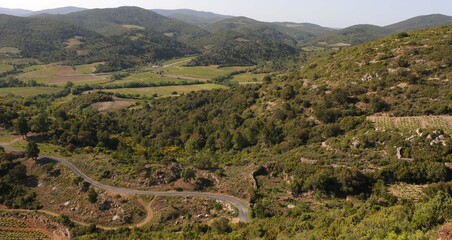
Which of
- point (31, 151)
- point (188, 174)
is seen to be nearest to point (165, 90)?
point (31, 151)

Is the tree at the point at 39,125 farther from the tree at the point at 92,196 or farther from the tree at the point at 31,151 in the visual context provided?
the tree at the point at 92,196

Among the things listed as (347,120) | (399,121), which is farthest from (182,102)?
(399,121)

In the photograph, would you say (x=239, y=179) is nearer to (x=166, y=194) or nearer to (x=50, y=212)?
(x=166, y=194)

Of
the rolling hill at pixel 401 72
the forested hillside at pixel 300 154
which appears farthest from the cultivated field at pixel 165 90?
the rolling hill at pixel 401 72

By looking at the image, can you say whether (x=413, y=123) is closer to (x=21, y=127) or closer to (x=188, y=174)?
(x=188, y=174)

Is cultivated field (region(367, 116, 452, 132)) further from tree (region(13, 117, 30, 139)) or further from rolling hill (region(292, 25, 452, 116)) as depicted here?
tree (region(13, 117, 30, 139))

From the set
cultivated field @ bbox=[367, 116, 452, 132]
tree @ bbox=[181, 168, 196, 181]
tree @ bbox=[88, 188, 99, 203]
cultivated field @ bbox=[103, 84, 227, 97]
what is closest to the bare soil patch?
cultivated field @ bbox=[103, 84, 227, 97]
